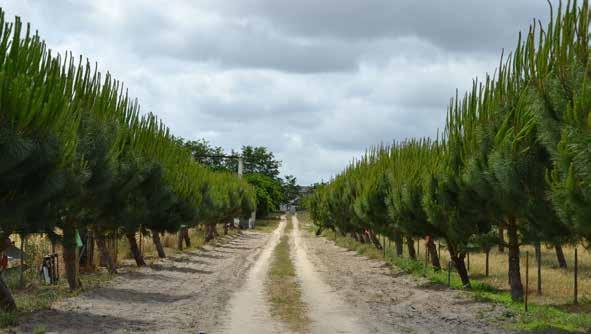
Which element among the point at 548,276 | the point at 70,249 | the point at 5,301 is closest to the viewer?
the point at 5,301

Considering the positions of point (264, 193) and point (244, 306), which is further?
point (264, 193)

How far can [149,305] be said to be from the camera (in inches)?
705

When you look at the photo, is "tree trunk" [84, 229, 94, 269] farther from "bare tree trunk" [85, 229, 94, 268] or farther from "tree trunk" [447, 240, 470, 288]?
"tree trunk" [447, 240, 470, 288]

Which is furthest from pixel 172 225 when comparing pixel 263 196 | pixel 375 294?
pixel 263 196

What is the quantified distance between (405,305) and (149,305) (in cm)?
621

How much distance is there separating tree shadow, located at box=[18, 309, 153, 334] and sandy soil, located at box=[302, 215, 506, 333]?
4.36 meters

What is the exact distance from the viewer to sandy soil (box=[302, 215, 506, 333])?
14758mm

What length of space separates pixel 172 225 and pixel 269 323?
1705 cm

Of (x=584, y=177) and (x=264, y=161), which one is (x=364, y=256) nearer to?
(x=584, y=177)

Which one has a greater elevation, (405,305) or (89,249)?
(89,249)

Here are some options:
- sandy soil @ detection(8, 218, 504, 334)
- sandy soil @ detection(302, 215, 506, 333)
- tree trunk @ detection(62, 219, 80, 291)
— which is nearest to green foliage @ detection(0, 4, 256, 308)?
tree trunk @ detection(62, 219, 80, 291)

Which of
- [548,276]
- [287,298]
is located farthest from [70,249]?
[548,276]

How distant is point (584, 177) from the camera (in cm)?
1082

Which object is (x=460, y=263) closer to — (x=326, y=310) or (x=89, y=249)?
(x=326, y=310)
